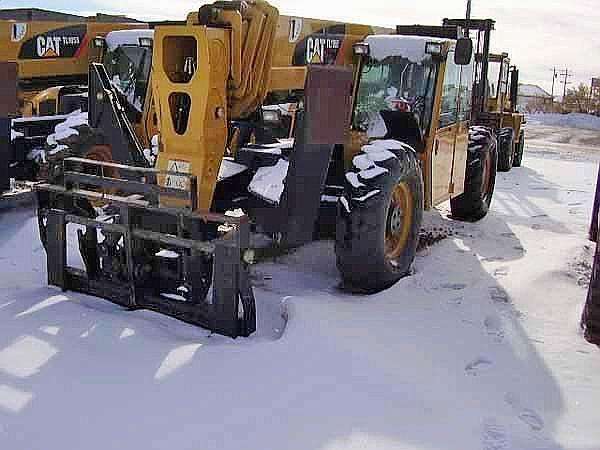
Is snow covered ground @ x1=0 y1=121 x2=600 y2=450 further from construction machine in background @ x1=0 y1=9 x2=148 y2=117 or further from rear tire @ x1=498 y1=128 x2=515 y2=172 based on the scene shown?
rear tire @ x1=498 y1=128 x2=515 y2=172

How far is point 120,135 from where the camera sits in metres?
5.89

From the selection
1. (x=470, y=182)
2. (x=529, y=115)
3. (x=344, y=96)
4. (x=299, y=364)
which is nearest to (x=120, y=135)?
(x=344, y=96)

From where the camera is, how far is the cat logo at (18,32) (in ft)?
31.3

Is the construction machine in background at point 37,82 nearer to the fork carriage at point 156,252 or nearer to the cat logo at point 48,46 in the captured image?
the cat logo at point 48,46

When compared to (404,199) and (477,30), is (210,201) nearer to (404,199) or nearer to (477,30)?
(404,199)

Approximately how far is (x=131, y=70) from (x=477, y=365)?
6104 millimetres

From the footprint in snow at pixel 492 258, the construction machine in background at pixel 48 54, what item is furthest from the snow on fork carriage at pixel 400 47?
the construction machine in background at pixel 48 54

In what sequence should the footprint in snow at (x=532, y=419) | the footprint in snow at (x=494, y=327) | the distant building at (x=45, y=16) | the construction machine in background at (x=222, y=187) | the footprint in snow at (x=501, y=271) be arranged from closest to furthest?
the footprint in snow at (x=532, y=419) < the construction machine in background at (x=222, y=187) < the footprint in snow at (x=494, y=327) < the footprint in snow at (x=501, y=271) < the distant building at (x=45, y=16)

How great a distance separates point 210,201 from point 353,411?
6.62 ft

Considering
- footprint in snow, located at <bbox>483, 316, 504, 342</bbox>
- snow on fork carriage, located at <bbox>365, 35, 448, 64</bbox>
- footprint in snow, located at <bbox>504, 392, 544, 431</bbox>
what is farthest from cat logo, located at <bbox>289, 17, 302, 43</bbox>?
footprint in snow, located at <bbox>504, 392, 544, 431</bbox>

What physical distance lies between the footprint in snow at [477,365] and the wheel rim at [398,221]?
1445mm

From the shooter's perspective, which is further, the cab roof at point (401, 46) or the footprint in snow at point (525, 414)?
the cab roof at point (401, 46)

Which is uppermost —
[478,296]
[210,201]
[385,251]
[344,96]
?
[344,96]

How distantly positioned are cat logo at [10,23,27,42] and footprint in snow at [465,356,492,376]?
8.24m
